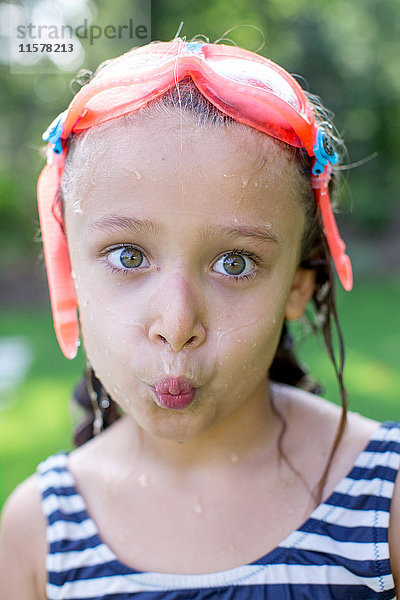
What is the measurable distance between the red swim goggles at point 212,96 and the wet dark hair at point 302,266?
22 mm

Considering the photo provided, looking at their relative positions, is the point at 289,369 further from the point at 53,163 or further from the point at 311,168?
the point at 53,163

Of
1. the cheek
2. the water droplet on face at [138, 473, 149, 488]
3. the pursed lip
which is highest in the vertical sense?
the cheek

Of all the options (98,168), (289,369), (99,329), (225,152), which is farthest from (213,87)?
(289,369)

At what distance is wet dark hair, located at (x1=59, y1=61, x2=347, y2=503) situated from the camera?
1395 mm

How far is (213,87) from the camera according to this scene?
140 cm

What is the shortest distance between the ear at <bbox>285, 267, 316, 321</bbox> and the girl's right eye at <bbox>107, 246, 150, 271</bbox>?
0.45m

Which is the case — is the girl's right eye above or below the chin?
above

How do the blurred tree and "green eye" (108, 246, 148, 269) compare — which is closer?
"green eye" (108, 246, 148, 269)

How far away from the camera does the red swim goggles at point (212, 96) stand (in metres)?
1.41

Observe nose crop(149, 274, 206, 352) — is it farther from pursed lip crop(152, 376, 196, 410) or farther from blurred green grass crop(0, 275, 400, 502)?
blurred green grass crop(0, 275, 400, 502)

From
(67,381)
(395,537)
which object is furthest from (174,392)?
Answer: (67,381)

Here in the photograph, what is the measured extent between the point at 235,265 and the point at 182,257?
14cm

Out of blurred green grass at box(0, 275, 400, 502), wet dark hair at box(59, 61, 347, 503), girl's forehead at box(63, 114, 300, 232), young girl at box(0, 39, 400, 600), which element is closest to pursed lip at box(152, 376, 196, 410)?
young girl at box(0, 39, 400, 600)

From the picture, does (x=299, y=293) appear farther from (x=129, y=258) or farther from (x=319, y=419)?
(x=129, y=258)
